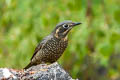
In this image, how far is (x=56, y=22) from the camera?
10.6 meters

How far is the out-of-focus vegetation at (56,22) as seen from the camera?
1047 centimetres

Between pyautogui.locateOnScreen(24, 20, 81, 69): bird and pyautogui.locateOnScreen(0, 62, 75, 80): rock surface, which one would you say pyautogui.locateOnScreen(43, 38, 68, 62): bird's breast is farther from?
pyautogui.locateOnScreen(0, 62, 75, 80): rock surface

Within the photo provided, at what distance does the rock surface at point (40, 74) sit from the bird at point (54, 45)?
1.27 m

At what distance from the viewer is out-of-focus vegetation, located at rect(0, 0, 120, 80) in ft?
34.3

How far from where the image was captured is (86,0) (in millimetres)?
10852

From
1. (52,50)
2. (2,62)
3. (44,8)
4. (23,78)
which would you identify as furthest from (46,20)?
(23,78)

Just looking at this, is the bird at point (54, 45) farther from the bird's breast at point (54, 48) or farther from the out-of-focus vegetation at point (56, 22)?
the out-of-focus vegetation at point (56, 22)

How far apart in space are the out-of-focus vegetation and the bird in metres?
1.48

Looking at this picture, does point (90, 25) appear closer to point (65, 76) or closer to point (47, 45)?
point (47, 45)

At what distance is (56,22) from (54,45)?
2.07 m

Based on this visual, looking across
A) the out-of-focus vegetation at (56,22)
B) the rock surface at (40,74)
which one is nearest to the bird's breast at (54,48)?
the rock surface at (40,74)

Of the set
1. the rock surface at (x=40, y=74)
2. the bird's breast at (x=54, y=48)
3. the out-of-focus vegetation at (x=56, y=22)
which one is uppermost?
the out-of-focus vegetation at (x=56, y=22)

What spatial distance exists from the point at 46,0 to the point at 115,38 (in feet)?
5.52

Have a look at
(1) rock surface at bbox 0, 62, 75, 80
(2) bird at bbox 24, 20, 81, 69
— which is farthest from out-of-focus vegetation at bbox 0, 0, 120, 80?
(1) rock surface at bbox 0, 62, 75, 80
